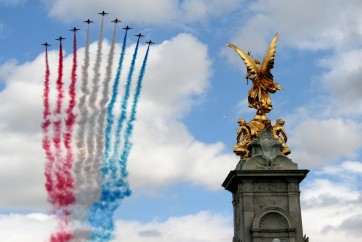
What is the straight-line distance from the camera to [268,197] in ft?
196

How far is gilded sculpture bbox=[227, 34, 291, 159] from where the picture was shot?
204 feet

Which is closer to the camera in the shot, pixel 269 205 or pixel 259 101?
pixel 269 205

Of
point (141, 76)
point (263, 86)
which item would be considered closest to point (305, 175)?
point (263, 86)

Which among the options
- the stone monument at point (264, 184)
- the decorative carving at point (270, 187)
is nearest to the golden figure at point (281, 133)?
the stone monument at point (264, 184)

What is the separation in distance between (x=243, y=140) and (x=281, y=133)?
3.15m

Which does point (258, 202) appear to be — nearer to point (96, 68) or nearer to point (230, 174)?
point (230, 174)

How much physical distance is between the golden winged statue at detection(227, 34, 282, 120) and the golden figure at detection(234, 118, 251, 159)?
1599mm

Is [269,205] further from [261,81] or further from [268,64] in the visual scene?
[268,64]

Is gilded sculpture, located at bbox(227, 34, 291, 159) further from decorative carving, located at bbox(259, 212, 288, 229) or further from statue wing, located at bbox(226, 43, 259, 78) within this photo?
decorative carving, located at bbox(259, 212, 288, 229)

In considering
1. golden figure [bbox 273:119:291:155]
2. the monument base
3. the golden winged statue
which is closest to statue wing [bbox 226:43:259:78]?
the golden winged statue

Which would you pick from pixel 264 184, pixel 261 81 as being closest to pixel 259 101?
pixel 261 81

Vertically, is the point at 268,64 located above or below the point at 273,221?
above


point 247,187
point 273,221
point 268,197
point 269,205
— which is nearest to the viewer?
point 273,221

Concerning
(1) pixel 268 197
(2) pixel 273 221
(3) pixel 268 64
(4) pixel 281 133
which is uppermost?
(3) pixel 268 64
